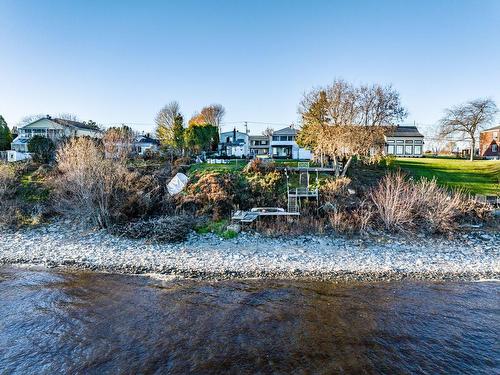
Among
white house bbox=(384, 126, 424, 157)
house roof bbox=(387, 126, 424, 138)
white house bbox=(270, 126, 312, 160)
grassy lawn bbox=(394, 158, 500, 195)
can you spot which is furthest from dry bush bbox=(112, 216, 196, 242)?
white house bbox=(384, 126, 424, 157)

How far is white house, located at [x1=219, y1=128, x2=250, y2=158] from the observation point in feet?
186

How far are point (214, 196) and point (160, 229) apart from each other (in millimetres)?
5386

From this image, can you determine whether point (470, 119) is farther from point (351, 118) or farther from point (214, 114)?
point (214, 114)

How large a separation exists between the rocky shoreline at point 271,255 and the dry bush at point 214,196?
3.49 metres

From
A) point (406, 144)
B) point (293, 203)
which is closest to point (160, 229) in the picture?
point (293, 203)

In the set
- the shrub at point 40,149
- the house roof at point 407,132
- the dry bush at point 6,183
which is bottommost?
the dry bush at point 6,183

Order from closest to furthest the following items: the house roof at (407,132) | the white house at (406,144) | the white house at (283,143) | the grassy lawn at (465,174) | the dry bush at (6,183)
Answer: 1. the dry bush at (6,183)
2. the grassy lawn at (465,174)
3. the white house at (283,143)
4. the house roof at (407,132)
5. the white house at (406,144)

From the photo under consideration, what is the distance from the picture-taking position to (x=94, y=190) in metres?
20.9

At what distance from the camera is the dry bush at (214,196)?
2318 cm

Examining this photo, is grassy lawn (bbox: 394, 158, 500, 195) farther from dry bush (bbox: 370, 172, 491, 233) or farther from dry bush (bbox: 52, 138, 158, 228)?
dry bush (bbox: 52, 138, 158, 228)

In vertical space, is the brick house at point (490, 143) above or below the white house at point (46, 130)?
below

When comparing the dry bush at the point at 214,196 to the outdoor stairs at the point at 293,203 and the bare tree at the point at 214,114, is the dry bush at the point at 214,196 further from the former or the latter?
the bare tree at the point at 214,114

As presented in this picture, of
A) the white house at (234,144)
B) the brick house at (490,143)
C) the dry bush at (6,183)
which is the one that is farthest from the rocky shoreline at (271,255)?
the brick house at (490,143)

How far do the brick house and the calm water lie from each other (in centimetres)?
4829
